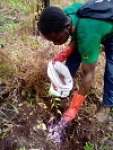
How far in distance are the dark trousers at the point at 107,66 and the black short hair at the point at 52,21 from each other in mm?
544

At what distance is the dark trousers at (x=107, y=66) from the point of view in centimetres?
251

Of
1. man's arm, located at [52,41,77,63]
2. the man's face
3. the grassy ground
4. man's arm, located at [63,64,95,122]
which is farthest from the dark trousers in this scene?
the man's face

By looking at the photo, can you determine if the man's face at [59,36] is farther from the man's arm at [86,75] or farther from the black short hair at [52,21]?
the man's arm at [86,75]

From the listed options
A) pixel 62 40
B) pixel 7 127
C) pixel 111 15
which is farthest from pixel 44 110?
pixel 111 15

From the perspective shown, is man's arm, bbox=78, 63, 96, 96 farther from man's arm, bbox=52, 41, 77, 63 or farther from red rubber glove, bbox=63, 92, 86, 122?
man's arm, bbox=52, 41, 77, 63

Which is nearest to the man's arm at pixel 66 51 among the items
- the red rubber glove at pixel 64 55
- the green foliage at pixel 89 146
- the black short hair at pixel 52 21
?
the red rubber glove at pixel 64 55

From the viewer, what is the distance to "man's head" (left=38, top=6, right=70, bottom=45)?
2.04 m

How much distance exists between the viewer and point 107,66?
2570mm

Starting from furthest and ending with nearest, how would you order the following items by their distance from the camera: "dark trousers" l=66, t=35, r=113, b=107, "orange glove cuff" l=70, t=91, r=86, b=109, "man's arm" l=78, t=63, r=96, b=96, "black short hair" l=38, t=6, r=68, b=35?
"dark trousers" l=66, t=35, r=113, b=107, "orange glove cuff" l=70, t=91, r=86, b=109, "man's arm" l=78, t=63, r=96, b=96, "black short hair" l=38, t=6, r=68, b=35

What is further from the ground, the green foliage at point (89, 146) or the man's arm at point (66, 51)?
the man's arm at point (66, 51)

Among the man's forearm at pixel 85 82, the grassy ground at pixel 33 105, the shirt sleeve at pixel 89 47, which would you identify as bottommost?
the grassy ground at pixel 33 105

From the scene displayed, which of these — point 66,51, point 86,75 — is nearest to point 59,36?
point 86,75

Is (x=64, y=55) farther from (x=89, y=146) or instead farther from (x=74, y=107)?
(x=89, y=146)

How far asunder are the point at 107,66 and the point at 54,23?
78cm
